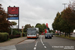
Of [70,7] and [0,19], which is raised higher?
[70,7]

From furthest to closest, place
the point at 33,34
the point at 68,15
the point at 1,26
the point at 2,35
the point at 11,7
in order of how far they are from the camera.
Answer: the point at 11,7, the point at 33,34, the point at 68,15, the point at 1,26, the point at 2,35

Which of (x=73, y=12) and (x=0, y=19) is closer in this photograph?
(x=0, y=19)

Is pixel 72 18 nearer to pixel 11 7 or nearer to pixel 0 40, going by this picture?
pixel 0 40

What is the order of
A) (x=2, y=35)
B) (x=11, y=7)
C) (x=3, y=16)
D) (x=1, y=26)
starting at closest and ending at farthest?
1. (x=2, y=35)
2. (x=3, y=16)
3. (x=1, y=26)
4. (x=11, y=7)

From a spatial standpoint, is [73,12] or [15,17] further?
[15,17]

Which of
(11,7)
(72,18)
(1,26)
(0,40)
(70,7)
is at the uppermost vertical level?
(11,7)

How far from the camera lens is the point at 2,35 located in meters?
19.3

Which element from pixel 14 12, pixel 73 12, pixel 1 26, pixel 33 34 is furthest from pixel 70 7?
pixel 14 12

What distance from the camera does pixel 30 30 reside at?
3155cm

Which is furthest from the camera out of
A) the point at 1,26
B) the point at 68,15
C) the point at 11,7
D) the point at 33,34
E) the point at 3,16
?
the point at 11,7

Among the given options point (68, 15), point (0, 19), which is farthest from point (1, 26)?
point (68, 15)

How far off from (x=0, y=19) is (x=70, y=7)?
14055mm

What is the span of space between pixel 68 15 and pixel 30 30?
11.8 metres

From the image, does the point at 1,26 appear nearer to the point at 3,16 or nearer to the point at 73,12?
the point at 3,16
